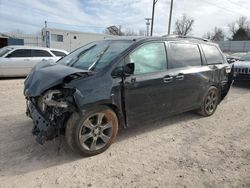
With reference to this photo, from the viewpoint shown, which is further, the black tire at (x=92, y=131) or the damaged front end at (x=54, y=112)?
the black tire at (x=92, y=131)

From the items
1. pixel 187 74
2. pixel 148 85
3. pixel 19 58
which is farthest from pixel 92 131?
pixel 19 58

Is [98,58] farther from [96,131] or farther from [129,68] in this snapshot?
[96,131]

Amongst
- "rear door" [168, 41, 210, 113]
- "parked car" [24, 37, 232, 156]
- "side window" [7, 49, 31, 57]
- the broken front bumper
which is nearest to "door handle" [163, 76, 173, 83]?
"parked car" [24, 37, 232, 156]

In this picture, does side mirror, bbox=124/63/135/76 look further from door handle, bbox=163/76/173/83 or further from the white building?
the white building

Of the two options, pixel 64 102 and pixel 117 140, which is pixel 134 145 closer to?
pixel 117 140

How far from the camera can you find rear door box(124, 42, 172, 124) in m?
3.75

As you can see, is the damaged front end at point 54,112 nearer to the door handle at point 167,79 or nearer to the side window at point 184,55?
the door handle at point 167,79

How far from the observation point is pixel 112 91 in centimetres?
348

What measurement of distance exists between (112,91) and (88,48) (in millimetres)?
1492

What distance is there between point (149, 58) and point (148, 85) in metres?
0.49

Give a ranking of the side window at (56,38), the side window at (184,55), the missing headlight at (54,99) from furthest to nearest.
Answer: the side window at (56,38), the side window at (184,55), the missing headlight at (54,99)

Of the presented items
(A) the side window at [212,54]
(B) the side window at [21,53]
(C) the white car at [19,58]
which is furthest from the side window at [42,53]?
(A) the side window at [212,54]

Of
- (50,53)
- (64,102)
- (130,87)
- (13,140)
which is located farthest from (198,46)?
(50,53)

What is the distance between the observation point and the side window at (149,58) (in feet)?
12.6
